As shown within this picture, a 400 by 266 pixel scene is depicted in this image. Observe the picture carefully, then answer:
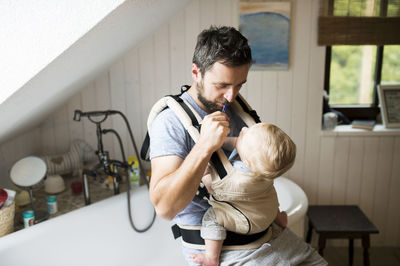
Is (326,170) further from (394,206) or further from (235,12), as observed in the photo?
(235,12)

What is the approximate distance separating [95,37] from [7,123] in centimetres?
68

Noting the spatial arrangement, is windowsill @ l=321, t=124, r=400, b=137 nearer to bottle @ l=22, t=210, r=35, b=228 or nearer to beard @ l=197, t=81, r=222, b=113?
beard @ l=197, t=81, r=222, b=113

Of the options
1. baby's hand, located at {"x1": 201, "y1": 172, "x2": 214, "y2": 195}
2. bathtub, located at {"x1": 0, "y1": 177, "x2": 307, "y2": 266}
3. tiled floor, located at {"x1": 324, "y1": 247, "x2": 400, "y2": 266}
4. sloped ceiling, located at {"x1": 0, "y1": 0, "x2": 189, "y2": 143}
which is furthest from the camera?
tiled floor, located at {"x1": 324, "y1": 247, "x2": 400, "y2": 266}

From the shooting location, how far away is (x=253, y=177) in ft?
3.41

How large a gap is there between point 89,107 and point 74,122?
0.16 m

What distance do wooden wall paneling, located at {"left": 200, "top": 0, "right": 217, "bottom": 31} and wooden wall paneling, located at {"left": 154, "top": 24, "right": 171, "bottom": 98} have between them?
25 centimetres

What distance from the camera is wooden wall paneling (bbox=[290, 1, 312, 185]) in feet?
7.79

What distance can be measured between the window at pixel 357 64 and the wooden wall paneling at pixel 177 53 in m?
0.93

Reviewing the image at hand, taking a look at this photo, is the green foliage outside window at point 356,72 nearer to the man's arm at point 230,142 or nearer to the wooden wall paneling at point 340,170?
the wooden wall paneling at point 340,170

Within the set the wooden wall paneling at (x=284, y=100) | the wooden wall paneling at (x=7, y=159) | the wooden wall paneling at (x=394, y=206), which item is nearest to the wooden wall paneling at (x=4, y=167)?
the wooden wall paneling at (x=7, y=159)

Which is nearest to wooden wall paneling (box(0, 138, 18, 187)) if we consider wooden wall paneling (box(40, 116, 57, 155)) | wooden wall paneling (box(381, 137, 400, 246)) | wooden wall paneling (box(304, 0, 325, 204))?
wooden wall paneling (box(40, 116, 57, 155))

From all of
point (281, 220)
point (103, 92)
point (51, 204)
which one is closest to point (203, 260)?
point (281, 220)

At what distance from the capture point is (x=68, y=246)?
6.16 ft

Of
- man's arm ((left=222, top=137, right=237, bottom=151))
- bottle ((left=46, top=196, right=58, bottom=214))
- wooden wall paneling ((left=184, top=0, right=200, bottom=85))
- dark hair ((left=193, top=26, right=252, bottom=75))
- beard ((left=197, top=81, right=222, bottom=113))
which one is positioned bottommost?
bottle ((left=46, top=196, right=58, bottom=214))
